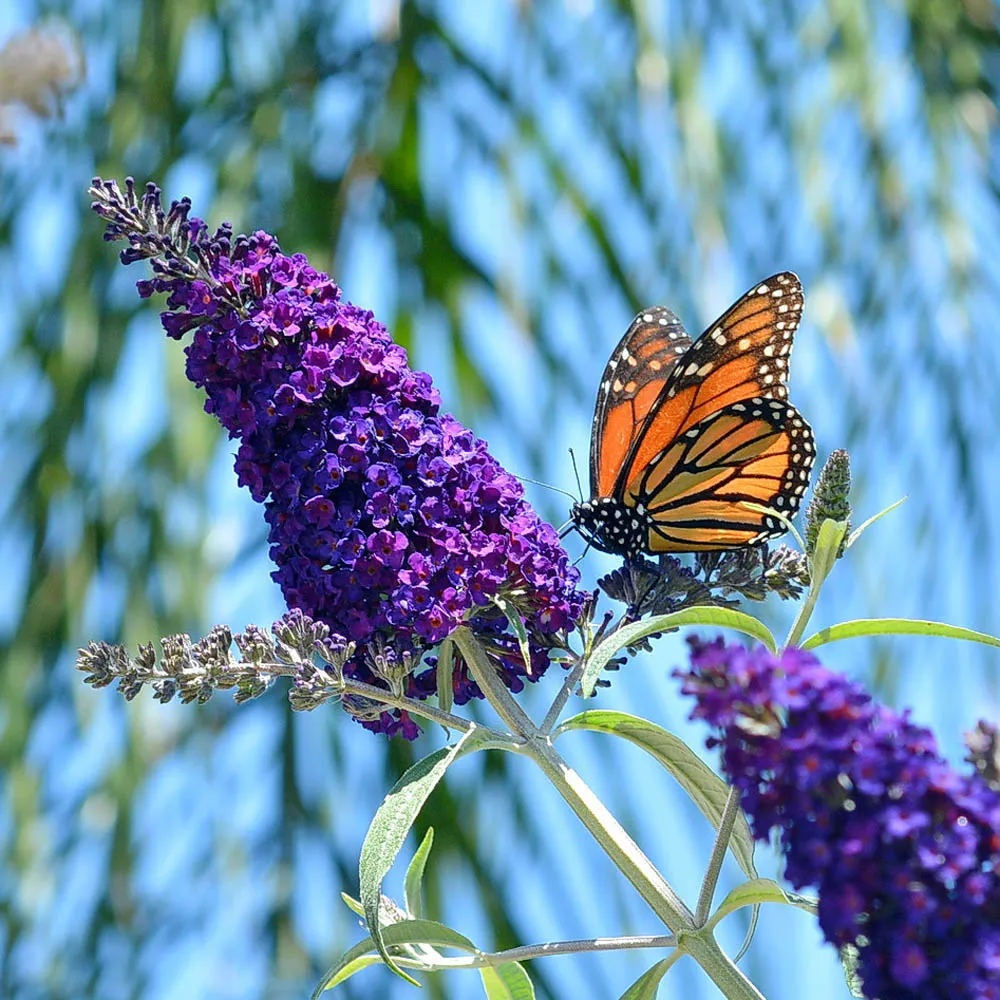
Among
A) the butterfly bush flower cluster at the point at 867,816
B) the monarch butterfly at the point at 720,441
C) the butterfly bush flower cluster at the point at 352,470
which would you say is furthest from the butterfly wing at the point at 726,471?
the butterfly bush flower cluster at the point at 867,816

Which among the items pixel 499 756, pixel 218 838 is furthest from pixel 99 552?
pixel 499 756

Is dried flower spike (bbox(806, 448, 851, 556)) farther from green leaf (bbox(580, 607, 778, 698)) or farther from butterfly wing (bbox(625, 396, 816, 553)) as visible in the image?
butterfly wing (bbox(625, 396, 816, 553))

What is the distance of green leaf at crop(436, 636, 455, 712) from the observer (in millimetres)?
970

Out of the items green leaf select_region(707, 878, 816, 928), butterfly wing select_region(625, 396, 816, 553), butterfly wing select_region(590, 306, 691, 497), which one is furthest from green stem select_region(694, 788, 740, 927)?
butterfly wing select_region(590, 306, 691, 497)

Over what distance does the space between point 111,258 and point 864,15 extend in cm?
145

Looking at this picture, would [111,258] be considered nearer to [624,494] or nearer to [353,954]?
[624,494]

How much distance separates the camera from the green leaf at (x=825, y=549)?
893mm

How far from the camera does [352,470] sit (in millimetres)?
962

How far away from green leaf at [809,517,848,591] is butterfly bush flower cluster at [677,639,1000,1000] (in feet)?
0.94

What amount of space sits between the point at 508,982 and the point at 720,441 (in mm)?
611

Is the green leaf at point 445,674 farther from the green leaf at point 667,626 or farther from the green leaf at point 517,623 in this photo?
the green leaf at point 667,626

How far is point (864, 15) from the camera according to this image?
277 cm

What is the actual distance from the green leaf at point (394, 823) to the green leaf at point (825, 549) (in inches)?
8.8

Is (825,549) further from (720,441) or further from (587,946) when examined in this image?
(720,441)
